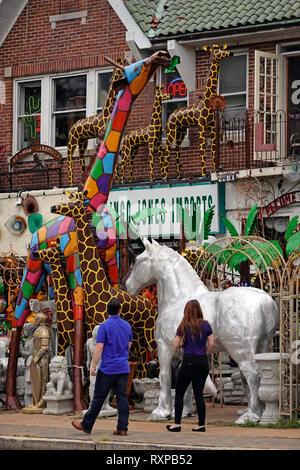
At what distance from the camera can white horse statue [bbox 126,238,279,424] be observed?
14.3m

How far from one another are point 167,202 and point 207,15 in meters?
4.02

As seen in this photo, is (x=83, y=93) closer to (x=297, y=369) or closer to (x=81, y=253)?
(x=81, y=253)

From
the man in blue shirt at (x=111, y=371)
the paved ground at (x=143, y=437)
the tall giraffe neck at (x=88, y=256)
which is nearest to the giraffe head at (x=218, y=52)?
the tall giraffe neck at (x=88, y=256)

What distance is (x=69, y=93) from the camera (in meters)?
24.7

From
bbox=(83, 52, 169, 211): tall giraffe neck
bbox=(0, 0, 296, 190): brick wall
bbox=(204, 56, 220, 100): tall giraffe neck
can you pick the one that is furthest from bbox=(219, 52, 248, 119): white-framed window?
bbox=(83, 52, 169, 211): tall giraffe neck

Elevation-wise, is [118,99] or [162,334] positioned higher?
[118,99]

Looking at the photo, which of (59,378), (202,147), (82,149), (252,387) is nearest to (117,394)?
(252,387)

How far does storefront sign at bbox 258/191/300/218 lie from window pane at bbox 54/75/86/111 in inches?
214

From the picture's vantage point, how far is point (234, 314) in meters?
14.4

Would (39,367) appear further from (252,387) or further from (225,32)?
(225,32)

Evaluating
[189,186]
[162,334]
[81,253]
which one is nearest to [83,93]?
[189,186]

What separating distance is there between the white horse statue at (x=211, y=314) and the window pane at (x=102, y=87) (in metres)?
9.17
